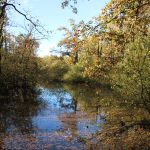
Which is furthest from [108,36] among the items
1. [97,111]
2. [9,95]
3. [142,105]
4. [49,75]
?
[49,75]

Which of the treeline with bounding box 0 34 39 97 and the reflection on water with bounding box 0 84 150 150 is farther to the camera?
the treeline with bounding box 0 34 39 97

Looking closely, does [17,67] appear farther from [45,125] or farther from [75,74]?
[75,74]

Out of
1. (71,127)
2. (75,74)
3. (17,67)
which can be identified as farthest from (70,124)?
(75,74)

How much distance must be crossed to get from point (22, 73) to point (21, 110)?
9845 mm

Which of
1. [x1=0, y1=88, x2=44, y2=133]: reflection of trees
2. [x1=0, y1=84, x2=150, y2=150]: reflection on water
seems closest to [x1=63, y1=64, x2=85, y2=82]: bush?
[x1=0, y1=88, x2=44, y2=133]: reflection of trees

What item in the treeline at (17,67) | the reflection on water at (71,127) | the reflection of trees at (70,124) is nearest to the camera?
the reflection on water at (71,127)

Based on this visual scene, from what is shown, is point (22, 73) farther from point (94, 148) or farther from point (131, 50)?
point (94, 148)

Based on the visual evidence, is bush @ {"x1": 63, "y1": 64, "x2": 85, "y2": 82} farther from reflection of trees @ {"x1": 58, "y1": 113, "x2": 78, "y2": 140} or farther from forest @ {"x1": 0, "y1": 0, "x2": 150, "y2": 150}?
reflection of trees @ {"x1": 58, "y1": 113, "x2": 78, "y2": 140}

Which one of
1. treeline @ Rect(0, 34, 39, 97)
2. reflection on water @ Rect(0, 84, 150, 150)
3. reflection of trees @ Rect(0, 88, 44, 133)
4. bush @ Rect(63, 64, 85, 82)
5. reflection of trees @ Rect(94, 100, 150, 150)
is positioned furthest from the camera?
bush @ Rect(63, 64, 85, 82)

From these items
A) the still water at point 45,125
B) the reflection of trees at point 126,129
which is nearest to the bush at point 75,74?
the still water at point 45,125

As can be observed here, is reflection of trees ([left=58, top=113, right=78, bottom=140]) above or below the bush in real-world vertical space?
below

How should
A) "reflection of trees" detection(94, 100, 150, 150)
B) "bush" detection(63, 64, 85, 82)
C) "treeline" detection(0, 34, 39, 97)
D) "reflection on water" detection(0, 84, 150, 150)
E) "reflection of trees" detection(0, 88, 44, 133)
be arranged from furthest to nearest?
"bush" detection(63, 64, 85, 82) → "treeline" detection(0, 34, 39, 97) → "reflection of trees" detection(0, 88, 44, 133) → "reflection on water" detection(0, 84, 150, 150) → "reflection of trees" detection(94, 100, 150, 150)

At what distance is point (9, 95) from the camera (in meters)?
29.7

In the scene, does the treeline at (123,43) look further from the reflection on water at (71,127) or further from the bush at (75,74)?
the bush at (75,74)
